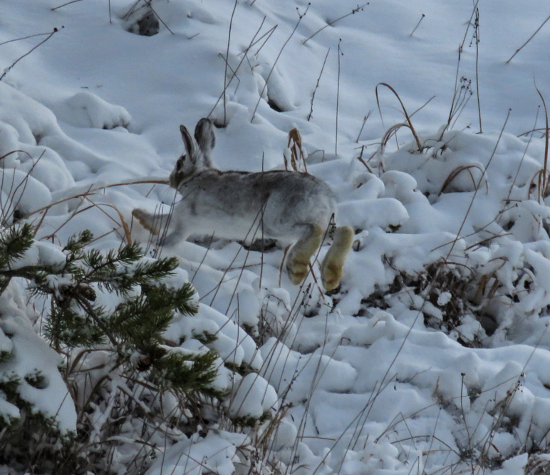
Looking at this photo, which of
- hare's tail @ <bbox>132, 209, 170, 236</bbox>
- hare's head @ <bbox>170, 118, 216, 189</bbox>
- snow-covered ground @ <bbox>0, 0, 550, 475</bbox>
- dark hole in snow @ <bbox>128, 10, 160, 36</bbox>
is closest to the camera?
snow-covered ground @ <bbox>0, 0, 550, 475</bbox>

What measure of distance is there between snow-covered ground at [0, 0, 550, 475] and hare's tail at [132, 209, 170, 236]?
4.5 inches

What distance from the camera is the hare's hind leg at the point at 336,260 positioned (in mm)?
3590

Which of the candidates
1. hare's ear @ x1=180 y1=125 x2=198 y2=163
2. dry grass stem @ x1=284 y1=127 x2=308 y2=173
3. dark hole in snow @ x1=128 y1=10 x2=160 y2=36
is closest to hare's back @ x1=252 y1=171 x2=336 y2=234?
hare's ear @ x1=180 y1=125 x2=198 y2=163

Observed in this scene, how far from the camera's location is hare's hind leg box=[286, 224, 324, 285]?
11.5ft

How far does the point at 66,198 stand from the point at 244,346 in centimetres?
184

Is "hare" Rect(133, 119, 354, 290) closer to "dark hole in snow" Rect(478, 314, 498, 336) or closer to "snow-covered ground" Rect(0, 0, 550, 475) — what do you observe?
"snow-covered ground" Rect(0, 0, 550, 475)

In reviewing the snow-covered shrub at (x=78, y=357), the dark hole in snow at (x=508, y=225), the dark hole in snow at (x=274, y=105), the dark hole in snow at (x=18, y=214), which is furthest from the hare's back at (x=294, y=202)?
the dark hole in snow at (x=274, y=105)

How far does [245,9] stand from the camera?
7.75 m

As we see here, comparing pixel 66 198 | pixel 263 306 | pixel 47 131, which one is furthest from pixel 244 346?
pixel 47 131

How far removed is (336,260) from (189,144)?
1211 millimetres

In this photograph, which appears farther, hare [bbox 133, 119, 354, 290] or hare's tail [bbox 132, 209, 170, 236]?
hare's tail [bbox 132, 209, 170, 236]

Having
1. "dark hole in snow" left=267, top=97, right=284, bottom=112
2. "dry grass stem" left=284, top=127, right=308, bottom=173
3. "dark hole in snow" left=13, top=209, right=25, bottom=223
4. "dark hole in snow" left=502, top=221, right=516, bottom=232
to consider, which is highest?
"dry grass stem" left=284, top=127, right=308, bottom=173

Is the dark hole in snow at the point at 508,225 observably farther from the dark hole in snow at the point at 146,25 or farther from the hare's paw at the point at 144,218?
the dark hole in snow at the point at 146,25

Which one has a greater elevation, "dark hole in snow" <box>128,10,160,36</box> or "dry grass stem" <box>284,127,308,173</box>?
"dry grass stem" <box>284,127,308,173</box>
